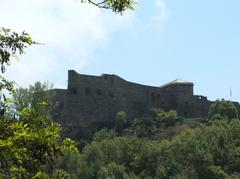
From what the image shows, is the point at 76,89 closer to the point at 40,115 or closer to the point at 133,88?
the point at 133,88

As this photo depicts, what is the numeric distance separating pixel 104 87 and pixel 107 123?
3.96m

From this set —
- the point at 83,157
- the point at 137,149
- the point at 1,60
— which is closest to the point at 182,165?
the point at 137,149

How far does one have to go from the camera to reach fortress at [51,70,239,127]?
75.8m

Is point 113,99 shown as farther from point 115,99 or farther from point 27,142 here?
point 27,142

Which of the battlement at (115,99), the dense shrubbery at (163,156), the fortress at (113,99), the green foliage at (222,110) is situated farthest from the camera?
the green foliage at (222,110)

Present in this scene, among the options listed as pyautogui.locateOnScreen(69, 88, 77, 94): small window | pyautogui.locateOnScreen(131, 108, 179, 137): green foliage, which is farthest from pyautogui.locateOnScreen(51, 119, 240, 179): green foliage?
pyautogui.locateOnScreen(69, 88, 77, 94): small window

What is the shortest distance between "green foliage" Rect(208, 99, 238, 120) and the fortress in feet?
12.6

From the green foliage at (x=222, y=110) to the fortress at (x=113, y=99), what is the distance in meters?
3.85

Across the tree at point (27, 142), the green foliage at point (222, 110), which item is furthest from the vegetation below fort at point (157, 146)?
the tree at point (27, 142)

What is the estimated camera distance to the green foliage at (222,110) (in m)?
81.2

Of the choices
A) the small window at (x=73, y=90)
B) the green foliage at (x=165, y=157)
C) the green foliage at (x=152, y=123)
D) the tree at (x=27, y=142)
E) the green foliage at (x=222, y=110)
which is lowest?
the green foliage at (x=165, y=157)

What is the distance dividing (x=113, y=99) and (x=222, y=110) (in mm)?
12402

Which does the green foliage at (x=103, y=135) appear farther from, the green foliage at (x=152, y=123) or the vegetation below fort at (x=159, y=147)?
the green foliage at (x=152, y=123)

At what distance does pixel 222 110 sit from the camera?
8156 cm
